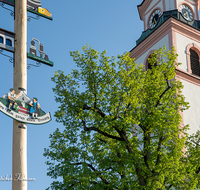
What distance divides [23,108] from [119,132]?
7.75 metres

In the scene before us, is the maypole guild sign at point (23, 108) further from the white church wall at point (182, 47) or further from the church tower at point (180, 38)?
the white church wall at point (182, 47)

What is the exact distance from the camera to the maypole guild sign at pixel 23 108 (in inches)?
338

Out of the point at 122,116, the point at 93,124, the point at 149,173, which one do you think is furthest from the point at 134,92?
the point at 149,173

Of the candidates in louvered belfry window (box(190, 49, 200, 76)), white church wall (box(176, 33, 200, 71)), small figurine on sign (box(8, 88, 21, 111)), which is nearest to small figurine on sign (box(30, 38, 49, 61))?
small figurine on sign (box(8, 88, 21, 111))

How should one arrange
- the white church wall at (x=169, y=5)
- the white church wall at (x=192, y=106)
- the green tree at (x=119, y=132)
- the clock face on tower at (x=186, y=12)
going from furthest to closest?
the clock face on tower at (x=186, y=12) < the white church wall at (x=169, y=5) < the white church wall at (x=192, y=106) < the green tree at (x=119, y=132)

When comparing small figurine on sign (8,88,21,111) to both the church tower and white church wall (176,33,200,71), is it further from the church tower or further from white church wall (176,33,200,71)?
white church wall (176,33,200,71)

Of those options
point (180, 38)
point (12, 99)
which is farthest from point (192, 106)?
point (12, 99)

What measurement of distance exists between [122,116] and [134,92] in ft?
3.60

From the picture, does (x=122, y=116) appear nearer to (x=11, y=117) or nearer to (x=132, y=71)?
(x=132, y=71)

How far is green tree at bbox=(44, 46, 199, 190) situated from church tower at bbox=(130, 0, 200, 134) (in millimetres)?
9167

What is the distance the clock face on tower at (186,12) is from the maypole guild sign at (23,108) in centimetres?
2427

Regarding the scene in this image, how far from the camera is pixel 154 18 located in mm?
32094

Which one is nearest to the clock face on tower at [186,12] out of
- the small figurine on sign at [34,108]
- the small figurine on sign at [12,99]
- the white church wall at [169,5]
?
the white church wall at [169,5]

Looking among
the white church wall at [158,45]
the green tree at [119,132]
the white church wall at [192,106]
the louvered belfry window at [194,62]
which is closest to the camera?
the green tree at [119,132]
